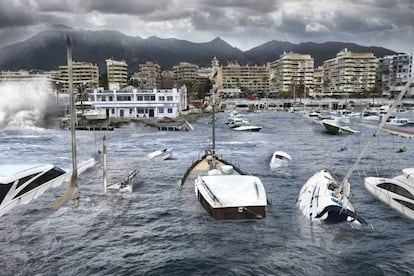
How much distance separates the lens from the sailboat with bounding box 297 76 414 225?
20938 millimetres

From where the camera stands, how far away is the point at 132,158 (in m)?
44.9

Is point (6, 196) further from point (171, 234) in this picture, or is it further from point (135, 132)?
point (135, 132)

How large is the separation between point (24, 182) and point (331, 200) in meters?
19.6

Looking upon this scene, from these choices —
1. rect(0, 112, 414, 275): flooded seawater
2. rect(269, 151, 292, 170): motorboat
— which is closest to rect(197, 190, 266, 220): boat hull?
rect(0, 112, 414, 275): flooded seawater

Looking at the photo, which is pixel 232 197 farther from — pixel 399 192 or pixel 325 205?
pixel 399 192

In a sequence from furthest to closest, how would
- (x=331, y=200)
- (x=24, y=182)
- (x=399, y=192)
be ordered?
(x=399, y=192), (x=24, y=182), (x=331, y=200)

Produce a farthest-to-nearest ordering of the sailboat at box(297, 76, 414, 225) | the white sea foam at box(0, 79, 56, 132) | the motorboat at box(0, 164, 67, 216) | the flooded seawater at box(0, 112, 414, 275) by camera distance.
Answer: the white sea foam at box(0, 79, 56, 132), the motorboat at box(0, 164, 67, 216), the sailboat at box(297, 76, 414, 225), the flooded seawater at box(0, 112, 414, 275)

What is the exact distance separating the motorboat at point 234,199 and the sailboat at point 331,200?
3.30 metres

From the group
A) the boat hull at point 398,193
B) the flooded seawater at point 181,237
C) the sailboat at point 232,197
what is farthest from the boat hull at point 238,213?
the boat hull at point 398,193

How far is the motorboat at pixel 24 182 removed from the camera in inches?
875

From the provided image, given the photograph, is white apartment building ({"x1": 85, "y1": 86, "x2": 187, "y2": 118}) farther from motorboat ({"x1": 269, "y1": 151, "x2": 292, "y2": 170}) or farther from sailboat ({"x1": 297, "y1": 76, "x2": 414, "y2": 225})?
sailboat ({"x1": 297, "y1": 76, "x2": 414, "y2": 225})

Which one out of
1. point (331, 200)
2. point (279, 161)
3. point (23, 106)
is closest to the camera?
point (331, 200)

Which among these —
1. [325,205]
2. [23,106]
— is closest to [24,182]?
[325,205]

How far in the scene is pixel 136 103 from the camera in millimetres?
94375
